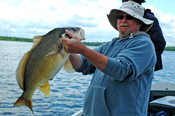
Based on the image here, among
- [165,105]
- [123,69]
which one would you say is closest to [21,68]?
[123,69]

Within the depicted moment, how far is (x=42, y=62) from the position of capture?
2193 mm

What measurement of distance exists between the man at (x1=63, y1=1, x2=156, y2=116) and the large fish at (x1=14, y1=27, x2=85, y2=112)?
0.56 feet

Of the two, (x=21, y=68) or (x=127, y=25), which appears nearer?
(x=21, y=68)

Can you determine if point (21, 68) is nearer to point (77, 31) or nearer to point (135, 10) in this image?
point (77, 31)

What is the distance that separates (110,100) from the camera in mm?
2443

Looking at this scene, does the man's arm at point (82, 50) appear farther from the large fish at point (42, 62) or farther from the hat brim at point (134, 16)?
the hat brim at point (134, 16)

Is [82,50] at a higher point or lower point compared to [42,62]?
higher

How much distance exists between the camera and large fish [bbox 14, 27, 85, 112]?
86.0 inches

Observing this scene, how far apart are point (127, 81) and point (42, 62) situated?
1005 millimetres

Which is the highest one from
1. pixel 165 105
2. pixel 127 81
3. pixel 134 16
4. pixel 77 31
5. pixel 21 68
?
pixel 134 16

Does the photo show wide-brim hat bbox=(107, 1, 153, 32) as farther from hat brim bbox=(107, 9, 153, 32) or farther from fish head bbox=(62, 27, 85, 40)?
fish head bbox=(62, 27, 85, 40)

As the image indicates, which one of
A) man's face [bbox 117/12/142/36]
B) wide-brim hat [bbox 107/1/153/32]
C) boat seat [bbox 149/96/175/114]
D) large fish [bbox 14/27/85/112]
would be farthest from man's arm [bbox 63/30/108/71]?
boat seat [bbox 149/96/175/114]

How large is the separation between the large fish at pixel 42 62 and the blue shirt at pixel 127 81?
527 millimetres

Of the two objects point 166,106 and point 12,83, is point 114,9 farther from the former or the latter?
point 12,83
